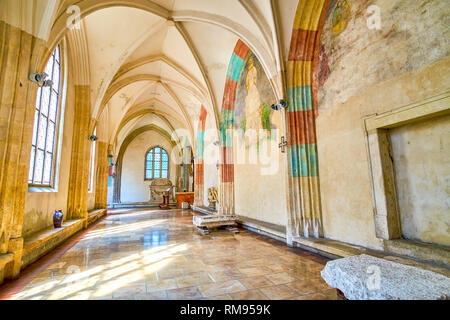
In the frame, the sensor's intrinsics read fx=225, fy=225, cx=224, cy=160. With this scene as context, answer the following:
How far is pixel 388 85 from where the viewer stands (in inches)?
142

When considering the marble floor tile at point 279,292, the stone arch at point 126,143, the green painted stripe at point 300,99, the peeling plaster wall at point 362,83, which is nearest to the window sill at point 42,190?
the marble floor tile at point 279,292

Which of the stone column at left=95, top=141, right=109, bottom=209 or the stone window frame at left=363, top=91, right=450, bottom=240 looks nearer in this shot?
the stone window frame at left=363, top=91, right=450, bottom=240

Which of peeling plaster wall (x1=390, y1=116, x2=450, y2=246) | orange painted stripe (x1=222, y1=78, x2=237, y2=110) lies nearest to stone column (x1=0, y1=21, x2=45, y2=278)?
peeling plaster wall (x1=390, y1=116, x2=450, y2=246)

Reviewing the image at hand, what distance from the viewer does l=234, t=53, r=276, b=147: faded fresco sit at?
23.7 ft

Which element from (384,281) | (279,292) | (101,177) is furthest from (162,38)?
(384,281)

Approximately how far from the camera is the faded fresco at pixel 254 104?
721 cm

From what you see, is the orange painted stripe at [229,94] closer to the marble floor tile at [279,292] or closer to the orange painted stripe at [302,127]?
the orange painted stripe at [302,127]

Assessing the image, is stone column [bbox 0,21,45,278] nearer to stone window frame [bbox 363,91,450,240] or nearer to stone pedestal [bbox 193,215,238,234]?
stone pedestal [bbox 193,215,238,234]

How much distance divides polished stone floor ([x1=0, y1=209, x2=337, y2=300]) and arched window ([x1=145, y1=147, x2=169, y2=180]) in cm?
1590

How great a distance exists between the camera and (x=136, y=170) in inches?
811

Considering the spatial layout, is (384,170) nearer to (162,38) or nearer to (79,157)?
(79,157)

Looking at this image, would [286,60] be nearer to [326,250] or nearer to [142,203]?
[326,250]
